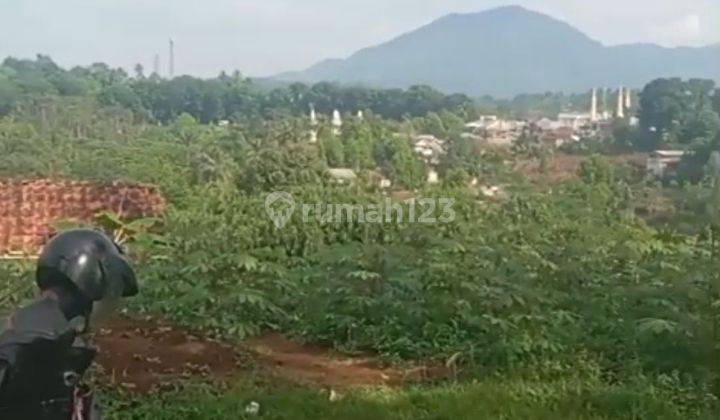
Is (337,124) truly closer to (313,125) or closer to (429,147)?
(313,125)

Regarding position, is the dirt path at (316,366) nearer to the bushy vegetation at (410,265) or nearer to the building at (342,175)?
the bushy vegetation at (410,265)

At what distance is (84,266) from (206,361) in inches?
93.9

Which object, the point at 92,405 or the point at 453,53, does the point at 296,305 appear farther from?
the point at 92,405

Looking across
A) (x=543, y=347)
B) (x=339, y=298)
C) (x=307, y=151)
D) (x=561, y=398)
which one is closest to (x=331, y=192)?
(x=307, y=151)

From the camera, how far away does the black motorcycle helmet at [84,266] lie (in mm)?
1365

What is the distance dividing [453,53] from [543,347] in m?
1.82

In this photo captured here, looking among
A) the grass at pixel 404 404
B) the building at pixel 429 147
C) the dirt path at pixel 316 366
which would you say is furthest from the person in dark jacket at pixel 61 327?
the building at pixel 429 147

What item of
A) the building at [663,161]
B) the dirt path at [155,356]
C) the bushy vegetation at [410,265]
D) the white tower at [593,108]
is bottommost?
the dirt path at [155,356]

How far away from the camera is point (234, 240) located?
15.1 feet

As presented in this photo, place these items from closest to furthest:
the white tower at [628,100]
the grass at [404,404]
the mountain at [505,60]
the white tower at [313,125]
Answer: the grass at [404,404], the mountain at [505,60], the white tower at [628,100], the white tower at [313,125]

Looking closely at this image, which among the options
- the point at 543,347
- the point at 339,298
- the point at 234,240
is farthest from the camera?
the point at 234,240

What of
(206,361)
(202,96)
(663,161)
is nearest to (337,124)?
(202,96)

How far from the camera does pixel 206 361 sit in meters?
3.70

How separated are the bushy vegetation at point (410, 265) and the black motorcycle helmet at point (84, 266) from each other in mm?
1707
